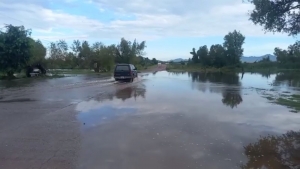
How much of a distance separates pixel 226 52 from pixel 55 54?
59593mm

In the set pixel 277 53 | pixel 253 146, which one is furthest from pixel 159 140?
pixel 277 53

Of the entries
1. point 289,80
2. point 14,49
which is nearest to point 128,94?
point 14,49

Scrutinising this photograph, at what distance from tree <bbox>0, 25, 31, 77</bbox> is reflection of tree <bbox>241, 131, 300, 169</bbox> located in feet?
97.4

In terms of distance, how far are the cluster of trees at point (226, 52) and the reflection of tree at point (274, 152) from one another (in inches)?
3572

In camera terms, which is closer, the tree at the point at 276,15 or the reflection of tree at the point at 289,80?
the tree at the point at 276,15

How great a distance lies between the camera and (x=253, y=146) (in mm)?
7355

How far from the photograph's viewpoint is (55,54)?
180ft

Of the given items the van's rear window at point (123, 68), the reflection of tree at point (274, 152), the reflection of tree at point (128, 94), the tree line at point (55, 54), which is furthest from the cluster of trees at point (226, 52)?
the reflection of tree at point (274, 152)

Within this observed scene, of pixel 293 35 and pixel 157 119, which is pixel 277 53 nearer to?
pixel 293 35

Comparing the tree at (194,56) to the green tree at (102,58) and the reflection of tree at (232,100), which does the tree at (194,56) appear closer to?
the green tree at (102,58)

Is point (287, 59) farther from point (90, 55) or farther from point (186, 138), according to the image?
point (186, 138)

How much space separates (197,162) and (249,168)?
3.35ft

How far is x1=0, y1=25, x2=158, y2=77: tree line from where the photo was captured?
31797 millimetres

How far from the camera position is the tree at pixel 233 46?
95.9m
